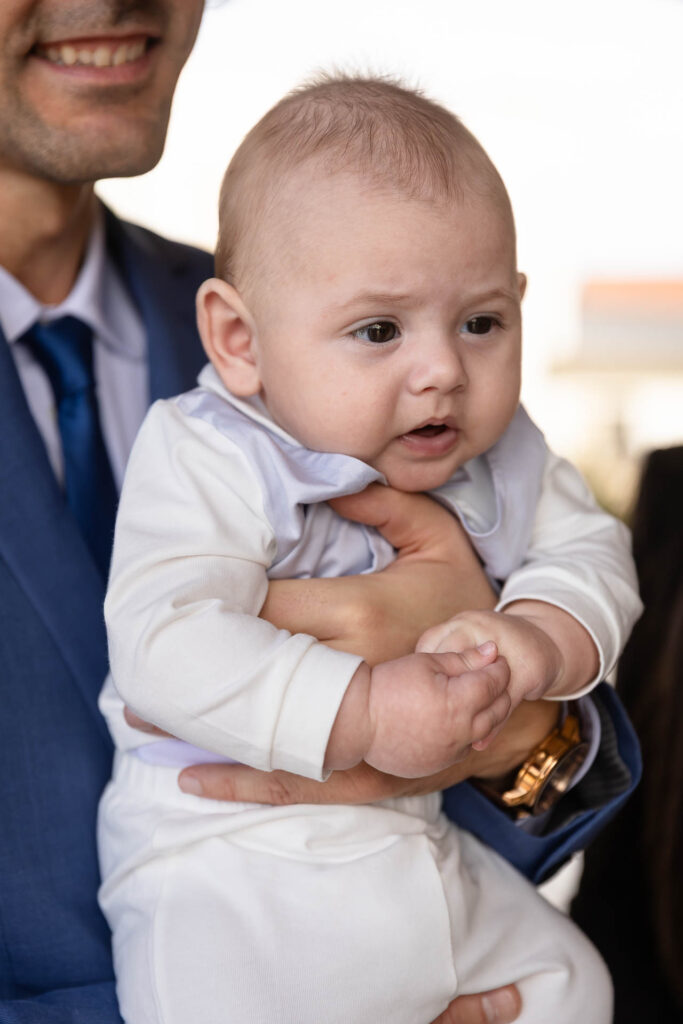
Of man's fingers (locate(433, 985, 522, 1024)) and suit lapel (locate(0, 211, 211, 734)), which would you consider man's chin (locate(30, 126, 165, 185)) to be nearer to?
suit lapel (locate(0, 211, 211, 734))

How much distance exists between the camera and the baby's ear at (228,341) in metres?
1.17

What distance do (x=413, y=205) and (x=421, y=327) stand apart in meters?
0.13

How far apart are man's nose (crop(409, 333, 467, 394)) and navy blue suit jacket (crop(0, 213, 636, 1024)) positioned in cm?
53

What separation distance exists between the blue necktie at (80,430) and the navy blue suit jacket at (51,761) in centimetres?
9

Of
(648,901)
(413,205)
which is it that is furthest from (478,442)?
(648,901)

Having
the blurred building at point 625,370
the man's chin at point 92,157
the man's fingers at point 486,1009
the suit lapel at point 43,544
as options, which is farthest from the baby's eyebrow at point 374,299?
the blurred building at point 625,370

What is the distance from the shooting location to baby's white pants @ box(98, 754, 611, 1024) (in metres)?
1.06

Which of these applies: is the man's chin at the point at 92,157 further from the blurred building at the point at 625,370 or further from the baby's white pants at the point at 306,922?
the blurred building at the point at 625,370

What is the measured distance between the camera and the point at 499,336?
1.17 meters

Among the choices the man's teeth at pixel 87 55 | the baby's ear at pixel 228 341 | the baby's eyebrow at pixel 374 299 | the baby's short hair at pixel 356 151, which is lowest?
the baby's ear at pixel 228 341

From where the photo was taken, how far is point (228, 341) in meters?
1.19

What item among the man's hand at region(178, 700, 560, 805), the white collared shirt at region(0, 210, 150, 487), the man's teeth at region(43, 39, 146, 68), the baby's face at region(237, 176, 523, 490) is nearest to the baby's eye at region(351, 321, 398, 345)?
the baby's face at region(237, 176, 523, 490)

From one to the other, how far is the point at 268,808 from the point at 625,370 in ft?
22.9

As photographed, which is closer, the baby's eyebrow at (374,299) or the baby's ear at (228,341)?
the baby's eyebrow at (374,299)
